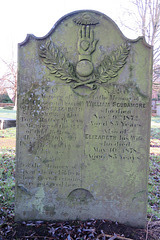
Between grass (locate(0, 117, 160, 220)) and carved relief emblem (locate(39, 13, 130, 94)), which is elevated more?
carved relief emblem (locate(39, 13, 130, 94))

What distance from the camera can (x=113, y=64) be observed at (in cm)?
316

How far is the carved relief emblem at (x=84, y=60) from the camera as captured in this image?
316cm

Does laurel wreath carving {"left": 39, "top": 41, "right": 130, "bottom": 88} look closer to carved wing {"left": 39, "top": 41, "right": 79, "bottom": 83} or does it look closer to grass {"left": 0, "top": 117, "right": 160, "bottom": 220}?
carved wing {"left": 39, "top": 41, "right": 79, "bottom": 83}

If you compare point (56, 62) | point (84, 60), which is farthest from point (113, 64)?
point (56, 62)

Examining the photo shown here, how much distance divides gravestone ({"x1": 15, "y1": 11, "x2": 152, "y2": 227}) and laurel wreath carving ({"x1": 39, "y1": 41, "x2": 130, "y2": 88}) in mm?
15

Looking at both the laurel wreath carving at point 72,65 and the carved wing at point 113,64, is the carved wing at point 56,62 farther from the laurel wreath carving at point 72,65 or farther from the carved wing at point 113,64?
the carved wing at point 113,64

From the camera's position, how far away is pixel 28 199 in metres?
3.28

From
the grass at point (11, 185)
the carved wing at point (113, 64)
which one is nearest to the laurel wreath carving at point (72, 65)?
the carved wing at point (113, 64)

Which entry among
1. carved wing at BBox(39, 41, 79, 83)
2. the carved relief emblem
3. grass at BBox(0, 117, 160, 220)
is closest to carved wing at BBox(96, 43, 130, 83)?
the carved relief emblem

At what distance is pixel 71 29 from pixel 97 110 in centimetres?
130

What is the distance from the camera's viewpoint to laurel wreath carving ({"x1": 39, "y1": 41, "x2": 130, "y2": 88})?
3164 millimetres

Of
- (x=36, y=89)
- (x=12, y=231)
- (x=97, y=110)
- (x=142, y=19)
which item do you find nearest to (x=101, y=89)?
(x=97, y=110)

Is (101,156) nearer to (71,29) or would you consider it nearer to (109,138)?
(109,138)

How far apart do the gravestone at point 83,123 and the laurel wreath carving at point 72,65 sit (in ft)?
0.05
